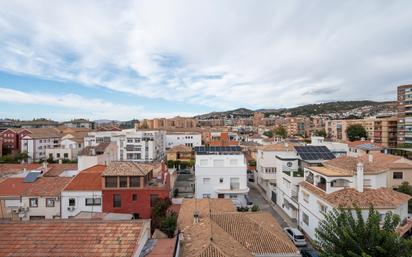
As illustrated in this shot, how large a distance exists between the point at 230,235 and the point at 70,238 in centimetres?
869

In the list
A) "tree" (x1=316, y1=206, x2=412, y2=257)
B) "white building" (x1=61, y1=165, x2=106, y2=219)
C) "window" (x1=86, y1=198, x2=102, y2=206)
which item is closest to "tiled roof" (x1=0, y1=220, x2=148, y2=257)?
"tree" (x1=316, y1=206, x2=412, y2=257)

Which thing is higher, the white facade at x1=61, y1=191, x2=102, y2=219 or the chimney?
the chimney

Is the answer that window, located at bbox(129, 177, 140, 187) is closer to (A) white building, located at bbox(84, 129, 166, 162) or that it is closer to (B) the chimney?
(B) the chimney

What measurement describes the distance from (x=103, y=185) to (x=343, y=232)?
64.6 ft

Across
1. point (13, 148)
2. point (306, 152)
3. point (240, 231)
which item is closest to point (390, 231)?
point (240, 231)

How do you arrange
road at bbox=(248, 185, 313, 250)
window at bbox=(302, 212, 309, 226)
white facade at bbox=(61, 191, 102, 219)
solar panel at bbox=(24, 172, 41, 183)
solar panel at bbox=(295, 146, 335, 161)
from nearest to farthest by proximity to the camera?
window at bbox=(302, 212, 309, 226)
white facade at bbox=(61, 191, 102, 219)
road at bbox=(248, 185, 313, 250)
solar panel at bbox=(24, 172, 41, 183)
solar panel at bbox=(295, 146, 335, 161)

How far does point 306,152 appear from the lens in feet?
97.3

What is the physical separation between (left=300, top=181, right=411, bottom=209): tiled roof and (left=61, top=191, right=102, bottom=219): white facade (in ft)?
62.3

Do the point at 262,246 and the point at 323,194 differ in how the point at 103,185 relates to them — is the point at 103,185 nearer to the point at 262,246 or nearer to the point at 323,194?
the point at 262,246

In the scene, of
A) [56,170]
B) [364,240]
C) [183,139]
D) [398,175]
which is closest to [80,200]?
[56,170]

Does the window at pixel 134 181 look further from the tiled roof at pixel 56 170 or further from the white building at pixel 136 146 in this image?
the white building at pixel 136 146

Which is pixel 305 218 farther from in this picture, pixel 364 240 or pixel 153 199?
pixel 153 199

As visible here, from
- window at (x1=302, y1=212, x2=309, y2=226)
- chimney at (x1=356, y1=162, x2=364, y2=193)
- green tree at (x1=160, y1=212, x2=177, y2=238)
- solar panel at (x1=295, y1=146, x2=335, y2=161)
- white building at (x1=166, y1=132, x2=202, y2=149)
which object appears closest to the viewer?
green tree at (x1=160, y1=212, x2=177, y2=238)

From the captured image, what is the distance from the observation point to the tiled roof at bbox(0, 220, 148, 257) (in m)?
9.51
